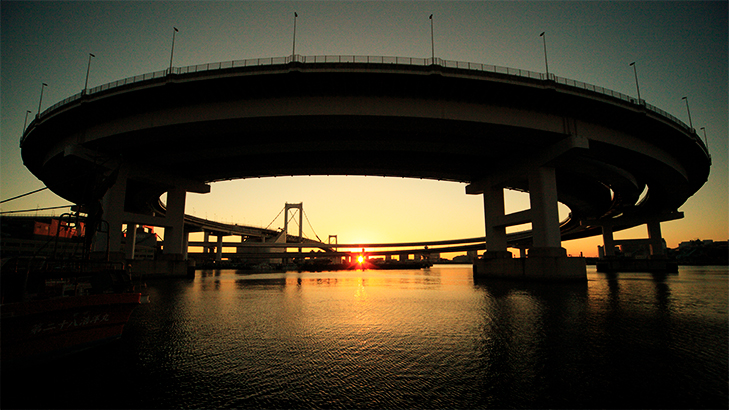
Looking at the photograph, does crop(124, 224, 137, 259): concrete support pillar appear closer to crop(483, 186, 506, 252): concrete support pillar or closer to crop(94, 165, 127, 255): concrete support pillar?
crop(94, 165, 127, 255): concrete support pillar

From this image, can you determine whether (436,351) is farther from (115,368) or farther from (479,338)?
(115,368)

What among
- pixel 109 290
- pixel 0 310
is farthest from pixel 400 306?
pixel 0 310

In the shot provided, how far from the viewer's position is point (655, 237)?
70.8 meters

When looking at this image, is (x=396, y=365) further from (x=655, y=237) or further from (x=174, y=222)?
(x=655, y=237)

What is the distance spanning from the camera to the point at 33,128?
35.7 metres

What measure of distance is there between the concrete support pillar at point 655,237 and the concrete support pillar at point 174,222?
90.5 m

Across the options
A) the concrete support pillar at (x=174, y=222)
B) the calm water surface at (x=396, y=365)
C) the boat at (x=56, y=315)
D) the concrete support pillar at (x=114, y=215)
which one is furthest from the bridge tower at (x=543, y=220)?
the concrete support pillar at (x=114, y=215)

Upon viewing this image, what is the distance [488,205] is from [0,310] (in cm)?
4822

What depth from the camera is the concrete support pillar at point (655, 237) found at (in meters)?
70.8

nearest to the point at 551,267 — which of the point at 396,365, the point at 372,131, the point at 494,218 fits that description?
the point at 494,218

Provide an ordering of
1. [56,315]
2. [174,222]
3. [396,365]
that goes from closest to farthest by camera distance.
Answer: [396,365], [56,315], [174,222]

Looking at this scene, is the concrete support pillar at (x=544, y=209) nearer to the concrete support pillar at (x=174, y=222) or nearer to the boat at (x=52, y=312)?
the boat at (x=52, y=312)

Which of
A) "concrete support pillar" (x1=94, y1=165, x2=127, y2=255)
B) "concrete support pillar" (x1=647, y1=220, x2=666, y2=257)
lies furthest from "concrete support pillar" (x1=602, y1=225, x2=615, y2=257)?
"concrete support pillar" (x1=94, y1=165, x2=127, y2=255)

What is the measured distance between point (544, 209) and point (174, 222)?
49.2m
